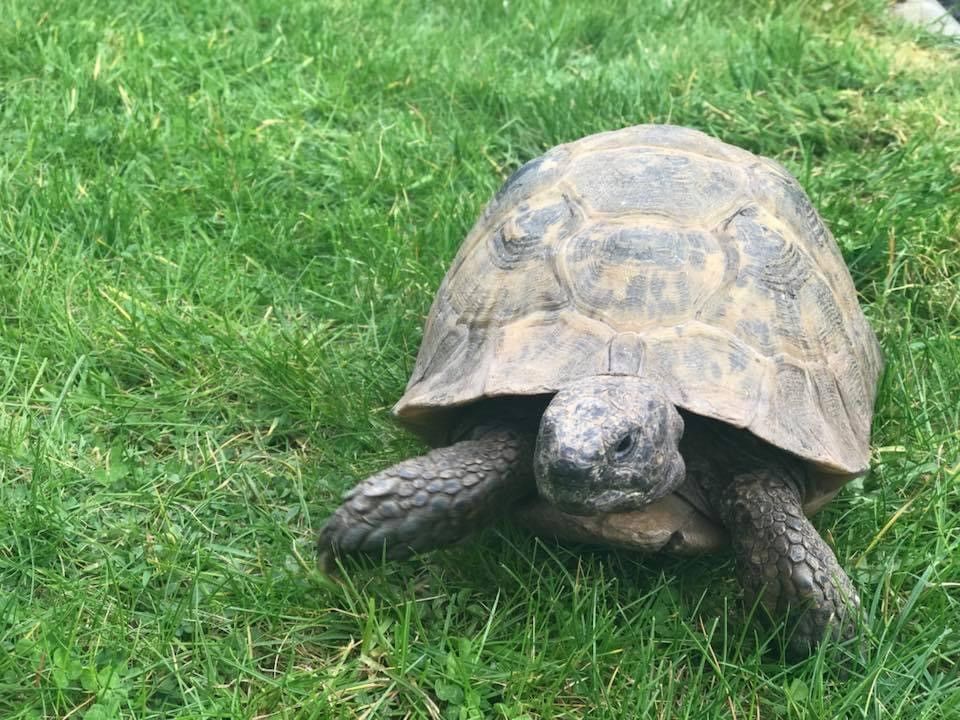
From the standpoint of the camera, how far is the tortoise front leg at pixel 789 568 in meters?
2.21

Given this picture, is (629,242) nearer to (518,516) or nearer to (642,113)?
(518,516)

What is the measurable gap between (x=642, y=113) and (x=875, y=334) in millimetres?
1635

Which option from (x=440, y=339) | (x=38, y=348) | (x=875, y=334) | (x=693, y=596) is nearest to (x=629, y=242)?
(x=440, y=339)

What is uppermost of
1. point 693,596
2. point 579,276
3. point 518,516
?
point 579,276

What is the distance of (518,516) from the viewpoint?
2.46 metres

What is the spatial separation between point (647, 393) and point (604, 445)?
18cm

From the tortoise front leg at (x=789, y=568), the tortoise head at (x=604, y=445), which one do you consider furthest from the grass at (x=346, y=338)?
the tortoise head at (x=604, y=445)

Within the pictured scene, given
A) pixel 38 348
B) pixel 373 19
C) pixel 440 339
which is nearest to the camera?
pixel 440 339

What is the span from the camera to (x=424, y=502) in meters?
2.26

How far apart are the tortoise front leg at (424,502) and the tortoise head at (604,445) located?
0.83 feet

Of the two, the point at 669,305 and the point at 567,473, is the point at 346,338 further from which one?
the point at 567,473

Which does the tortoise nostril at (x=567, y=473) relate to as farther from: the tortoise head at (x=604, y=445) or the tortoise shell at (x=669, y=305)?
the tortoise shell at (x=669, y=305)

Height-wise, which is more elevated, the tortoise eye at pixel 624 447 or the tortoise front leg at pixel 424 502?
the tortoise eye at pixel 624 447

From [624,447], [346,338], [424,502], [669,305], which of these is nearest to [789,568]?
[624,447]
